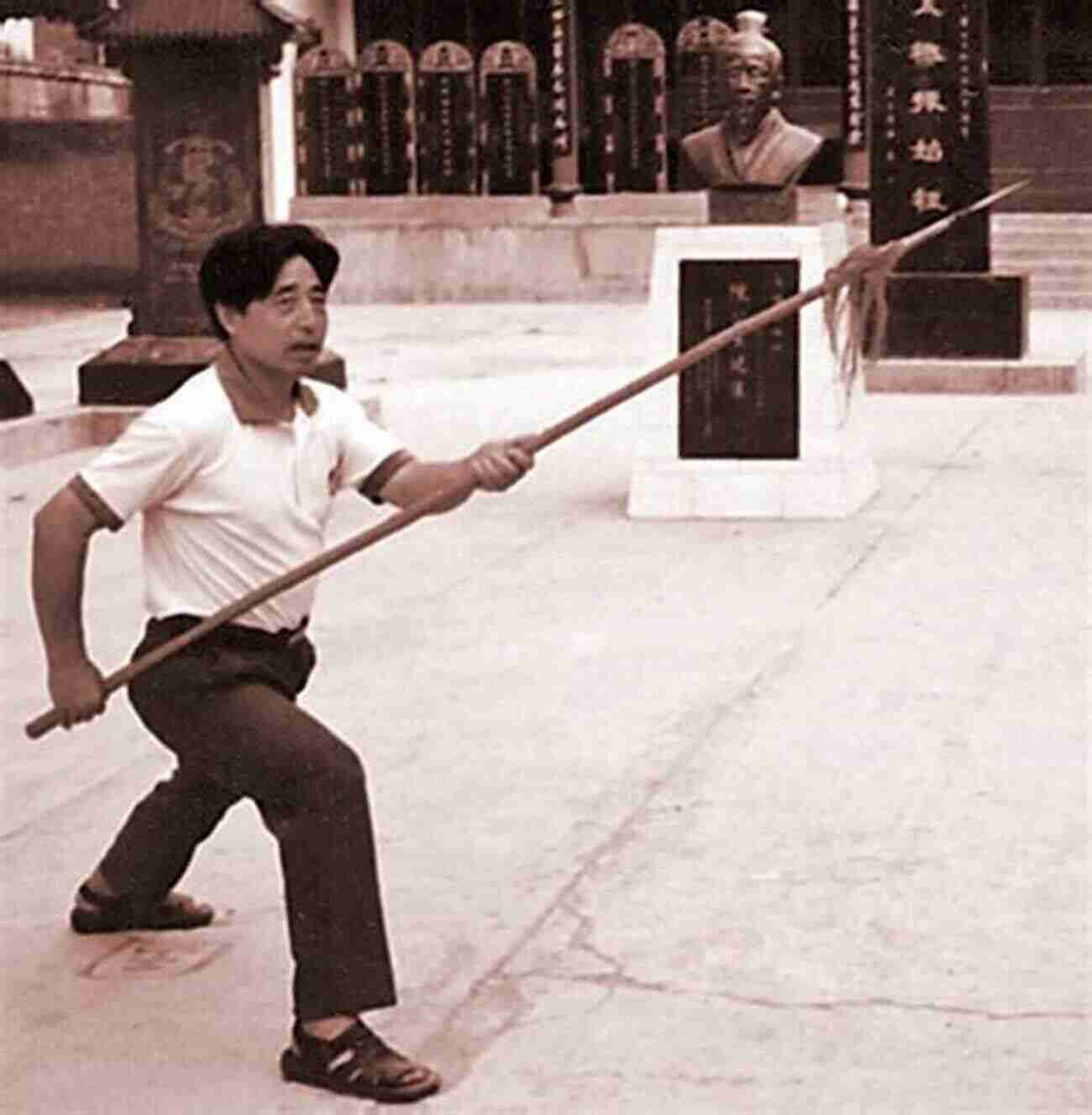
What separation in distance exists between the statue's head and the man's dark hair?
691 cm

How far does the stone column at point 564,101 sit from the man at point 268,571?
2055 centimetres

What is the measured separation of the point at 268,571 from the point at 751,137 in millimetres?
6948

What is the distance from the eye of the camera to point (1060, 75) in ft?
90.6

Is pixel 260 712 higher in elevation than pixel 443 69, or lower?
lower

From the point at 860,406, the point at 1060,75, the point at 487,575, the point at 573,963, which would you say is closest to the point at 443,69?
the point at 1060,75

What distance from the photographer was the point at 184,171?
13.7 m

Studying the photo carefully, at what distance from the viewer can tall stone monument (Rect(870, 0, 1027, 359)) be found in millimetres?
16078

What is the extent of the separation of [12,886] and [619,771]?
A: 61.9 inches

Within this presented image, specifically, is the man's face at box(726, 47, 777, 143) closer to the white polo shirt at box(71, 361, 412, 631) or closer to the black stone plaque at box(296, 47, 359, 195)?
the white polo shirt at box(71, 361, 412, 631)

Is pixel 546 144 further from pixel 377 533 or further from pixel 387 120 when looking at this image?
pixel 377 533

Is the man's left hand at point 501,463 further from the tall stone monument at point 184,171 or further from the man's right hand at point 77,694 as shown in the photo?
the tall stone monument at point 184,171

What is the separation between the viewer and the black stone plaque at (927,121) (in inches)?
645

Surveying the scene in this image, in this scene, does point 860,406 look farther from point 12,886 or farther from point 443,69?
point 443,69

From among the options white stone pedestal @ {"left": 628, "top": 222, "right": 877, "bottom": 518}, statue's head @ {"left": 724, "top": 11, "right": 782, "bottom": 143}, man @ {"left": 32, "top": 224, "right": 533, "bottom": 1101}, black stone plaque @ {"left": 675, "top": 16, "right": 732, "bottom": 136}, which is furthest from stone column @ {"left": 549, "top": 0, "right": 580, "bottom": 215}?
man @ {"left": 32, "top": 224, "right": 533, "bottom": 1101}
